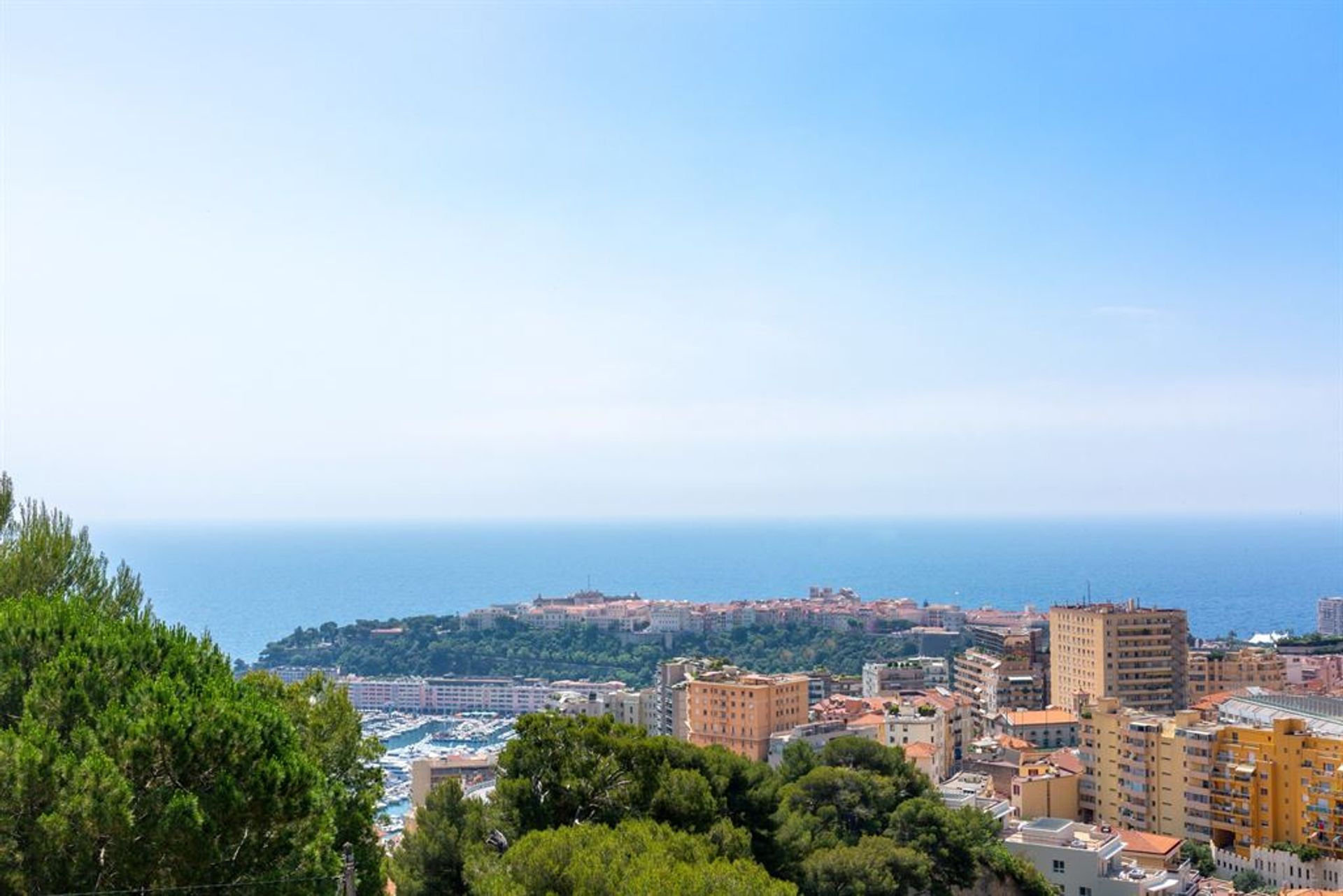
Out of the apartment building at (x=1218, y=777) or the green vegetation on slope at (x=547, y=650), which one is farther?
the green vegetation on slope at (x=547, y=650)

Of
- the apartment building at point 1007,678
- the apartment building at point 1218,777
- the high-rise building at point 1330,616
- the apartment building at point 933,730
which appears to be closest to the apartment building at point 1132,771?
the apartment building at point 1218,777

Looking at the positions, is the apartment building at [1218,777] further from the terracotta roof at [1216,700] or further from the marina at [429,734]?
the marina at [429,734]

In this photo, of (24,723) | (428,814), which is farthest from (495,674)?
(24,723)

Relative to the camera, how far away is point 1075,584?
388 feet

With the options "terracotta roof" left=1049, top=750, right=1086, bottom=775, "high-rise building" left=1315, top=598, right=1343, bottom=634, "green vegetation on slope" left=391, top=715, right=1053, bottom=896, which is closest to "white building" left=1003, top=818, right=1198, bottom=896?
"green vegetation on slope" left=391, top=715, right=1053, bottom=896

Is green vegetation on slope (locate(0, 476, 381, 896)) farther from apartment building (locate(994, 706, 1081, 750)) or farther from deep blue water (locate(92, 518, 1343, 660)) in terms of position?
deep blue water (locate(92, 518, 1343, 660))

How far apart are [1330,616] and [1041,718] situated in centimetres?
4579

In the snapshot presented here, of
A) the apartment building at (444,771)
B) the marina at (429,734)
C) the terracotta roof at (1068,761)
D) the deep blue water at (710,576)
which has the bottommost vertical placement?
the marina at (429,734)

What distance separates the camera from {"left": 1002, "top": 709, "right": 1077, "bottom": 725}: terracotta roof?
3347cm

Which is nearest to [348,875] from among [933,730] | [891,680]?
[933,730]

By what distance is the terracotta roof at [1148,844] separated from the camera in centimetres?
2186

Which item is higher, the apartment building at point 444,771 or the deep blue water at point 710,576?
the apartment building at point 444,771

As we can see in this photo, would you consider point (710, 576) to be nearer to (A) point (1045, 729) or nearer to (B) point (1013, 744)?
(A) point (1045, 729)

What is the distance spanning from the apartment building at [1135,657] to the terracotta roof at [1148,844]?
12.1 metres
